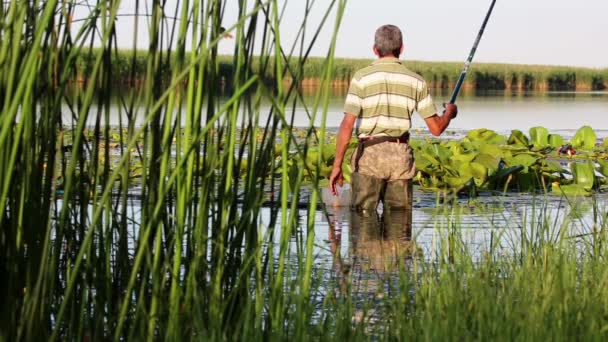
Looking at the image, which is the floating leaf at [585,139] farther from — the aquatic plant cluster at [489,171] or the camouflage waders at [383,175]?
the camouflage waders at [383,175]

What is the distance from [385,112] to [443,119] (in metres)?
0.37

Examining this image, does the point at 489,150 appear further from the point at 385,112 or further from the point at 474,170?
the point at 385,112

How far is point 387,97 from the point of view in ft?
23.3

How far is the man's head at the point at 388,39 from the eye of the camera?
7008mm

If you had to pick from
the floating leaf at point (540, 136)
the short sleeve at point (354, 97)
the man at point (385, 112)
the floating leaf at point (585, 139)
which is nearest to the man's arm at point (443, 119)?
the man at point (385, 112)

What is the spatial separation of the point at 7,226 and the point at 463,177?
7555mm

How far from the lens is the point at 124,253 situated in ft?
10.0

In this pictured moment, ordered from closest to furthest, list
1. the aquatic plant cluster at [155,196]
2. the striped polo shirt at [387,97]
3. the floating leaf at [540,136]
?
the aquatic plant cluster at [155,196] → the striped polo shirt at [387,97] → the floating leaf at [540,136]

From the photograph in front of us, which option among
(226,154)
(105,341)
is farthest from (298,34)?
(105,341)

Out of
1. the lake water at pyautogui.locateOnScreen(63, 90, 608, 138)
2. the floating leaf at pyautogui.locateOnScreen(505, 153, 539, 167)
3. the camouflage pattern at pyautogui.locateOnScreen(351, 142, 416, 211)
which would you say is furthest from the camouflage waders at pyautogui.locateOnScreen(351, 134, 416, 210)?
the lake water at pyautogui.locateOnScreen(63, 90, 608, 138)

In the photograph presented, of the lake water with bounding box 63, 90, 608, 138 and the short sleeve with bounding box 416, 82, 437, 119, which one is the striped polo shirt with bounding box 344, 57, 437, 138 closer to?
the short sleeve with bounding box 416, 82, 437, 119

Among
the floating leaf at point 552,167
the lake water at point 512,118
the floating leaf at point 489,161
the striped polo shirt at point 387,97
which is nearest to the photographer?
the striped polo shirt at point 387,97

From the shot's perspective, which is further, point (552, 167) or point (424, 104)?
point (552, 167)

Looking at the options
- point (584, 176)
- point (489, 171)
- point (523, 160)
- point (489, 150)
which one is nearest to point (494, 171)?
point (489, 171)
